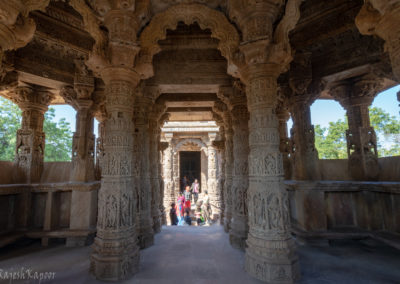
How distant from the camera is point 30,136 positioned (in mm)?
5879

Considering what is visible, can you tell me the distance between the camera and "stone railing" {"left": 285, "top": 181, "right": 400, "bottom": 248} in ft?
15.4

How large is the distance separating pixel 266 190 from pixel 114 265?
9.10ft

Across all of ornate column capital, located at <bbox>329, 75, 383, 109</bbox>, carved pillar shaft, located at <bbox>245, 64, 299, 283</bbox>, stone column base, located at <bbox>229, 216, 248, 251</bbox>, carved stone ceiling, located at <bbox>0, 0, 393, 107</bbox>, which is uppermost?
carved stone ceiling, located at <bbox>0, 0, 393, 107</bbox>

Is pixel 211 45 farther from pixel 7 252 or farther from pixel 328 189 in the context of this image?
pixel 7 252

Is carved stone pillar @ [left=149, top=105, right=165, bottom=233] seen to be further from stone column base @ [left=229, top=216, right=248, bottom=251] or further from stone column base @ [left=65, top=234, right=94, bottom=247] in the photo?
stone column base @ [left=229, top=216, right=248, bottom=251]

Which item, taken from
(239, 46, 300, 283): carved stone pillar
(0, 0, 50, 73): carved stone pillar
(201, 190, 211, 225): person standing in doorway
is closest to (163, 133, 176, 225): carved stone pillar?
(201, 190, 211, 225): person standing in doorway

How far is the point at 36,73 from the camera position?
16.8 feet

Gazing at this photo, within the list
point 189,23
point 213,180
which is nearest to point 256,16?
point 189,23

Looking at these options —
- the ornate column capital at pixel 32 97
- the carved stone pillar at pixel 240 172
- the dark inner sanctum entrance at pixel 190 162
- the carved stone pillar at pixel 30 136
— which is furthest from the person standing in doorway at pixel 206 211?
the ornate column capital at pixel 32 97

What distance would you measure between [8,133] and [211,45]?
18088 mm

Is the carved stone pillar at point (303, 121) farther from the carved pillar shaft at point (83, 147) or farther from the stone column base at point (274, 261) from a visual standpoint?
the carved pillar shaft at point (83, 147)

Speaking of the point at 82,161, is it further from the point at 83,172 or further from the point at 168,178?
the point at 168,178

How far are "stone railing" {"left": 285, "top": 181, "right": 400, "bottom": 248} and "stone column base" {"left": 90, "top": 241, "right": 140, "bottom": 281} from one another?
4.07 m

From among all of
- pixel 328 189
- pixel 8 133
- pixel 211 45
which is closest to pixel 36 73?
pixel 211 45
